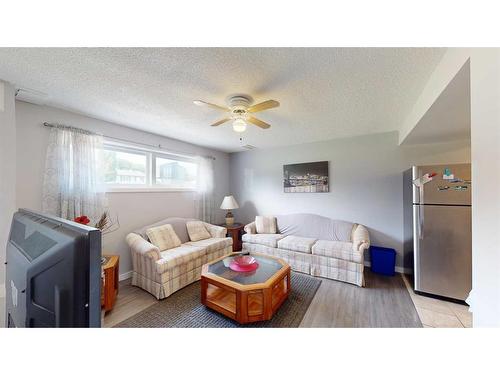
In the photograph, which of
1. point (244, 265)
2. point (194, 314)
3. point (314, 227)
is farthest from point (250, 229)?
point (194, 314)

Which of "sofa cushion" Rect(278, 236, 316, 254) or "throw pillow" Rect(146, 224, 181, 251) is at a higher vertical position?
"throw pillow" Rect(146, 224, 181, 251)

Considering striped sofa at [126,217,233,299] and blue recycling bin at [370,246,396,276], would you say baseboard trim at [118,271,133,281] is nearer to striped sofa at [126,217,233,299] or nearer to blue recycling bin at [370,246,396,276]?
striped sofa at [126,217,233,299]

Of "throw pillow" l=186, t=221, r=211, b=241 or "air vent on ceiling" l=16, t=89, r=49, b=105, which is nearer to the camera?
"air vent on ceiling" l=16, t=89, r=49, b=105

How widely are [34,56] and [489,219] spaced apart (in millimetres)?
2639

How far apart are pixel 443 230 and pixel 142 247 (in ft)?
11.4

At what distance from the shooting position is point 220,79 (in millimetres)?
1479

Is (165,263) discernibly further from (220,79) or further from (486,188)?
(486,188)

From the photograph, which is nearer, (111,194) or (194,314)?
(194,314)

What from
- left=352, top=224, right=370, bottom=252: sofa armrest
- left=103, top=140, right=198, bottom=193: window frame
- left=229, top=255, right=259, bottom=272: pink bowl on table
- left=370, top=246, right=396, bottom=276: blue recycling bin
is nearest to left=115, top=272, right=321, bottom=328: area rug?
left=229, top=255, right=259, bottom=272: pink bowl on table

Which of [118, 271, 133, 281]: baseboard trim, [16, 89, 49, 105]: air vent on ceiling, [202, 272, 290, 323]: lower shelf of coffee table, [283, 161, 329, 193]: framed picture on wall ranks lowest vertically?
[118, 271, 133, 281]: baseboard trim

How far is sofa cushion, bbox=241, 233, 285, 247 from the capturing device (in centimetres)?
305

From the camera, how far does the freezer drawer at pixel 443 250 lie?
1.92m

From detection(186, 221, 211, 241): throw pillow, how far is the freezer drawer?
296 cm
